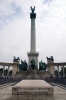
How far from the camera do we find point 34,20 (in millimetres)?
63250

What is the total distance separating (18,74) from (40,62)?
12.6m

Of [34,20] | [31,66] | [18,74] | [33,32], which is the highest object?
[34,20]

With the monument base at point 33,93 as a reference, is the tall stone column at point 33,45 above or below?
above

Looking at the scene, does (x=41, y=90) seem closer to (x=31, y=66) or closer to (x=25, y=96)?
(x=25, y=96)

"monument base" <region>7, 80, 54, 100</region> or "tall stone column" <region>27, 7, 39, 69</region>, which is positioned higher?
"tall stone column" <region>27, 7, 39, 69</region>

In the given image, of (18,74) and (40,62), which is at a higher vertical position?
(40,62)

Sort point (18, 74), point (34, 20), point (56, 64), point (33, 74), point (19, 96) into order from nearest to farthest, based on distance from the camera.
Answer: point (19, 96) → point (33, 74) → point (18, 74) → point (34, 20) → point (56, 64)

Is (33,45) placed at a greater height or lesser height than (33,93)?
greater

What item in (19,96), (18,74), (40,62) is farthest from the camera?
(40,62)

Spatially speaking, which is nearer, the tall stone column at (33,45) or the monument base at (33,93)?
the monument base at (33,93)

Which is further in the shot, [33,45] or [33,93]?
[33,45]

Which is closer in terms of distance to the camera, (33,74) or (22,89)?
(22,89)

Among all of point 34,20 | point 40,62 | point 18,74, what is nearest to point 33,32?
point 34,20

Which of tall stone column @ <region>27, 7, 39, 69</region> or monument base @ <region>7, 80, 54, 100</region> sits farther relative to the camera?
tall stone column @ <region>27, 7, 39, 69</region>
